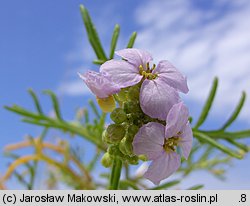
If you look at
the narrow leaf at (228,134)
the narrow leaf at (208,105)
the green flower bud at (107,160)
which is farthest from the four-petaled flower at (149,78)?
the narrow leaf at (228,134)

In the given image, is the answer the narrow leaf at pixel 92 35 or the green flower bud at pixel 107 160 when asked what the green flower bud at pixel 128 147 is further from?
the narrow leaf at pixel 92 35

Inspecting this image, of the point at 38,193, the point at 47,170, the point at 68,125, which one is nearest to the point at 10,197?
the point at 38,193

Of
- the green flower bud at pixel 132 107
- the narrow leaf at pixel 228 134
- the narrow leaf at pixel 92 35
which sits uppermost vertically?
Answer: the narrow leaf at pixel 92 35

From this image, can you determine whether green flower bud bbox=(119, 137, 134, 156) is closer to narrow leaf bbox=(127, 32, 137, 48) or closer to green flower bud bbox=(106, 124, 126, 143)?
green flower bud bbox=(106, 124, 126, 143)

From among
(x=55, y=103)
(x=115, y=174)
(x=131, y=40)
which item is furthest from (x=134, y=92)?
(x=55, y=103)

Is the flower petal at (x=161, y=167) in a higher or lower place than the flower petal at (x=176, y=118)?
lower

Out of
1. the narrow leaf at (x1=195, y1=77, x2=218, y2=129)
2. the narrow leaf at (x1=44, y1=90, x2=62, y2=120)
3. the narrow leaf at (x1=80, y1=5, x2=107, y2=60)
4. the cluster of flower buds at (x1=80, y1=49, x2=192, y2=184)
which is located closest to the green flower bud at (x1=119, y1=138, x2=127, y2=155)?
the cluster of flower buds at (x1=80, y1=49, x2=192, y2=184)
